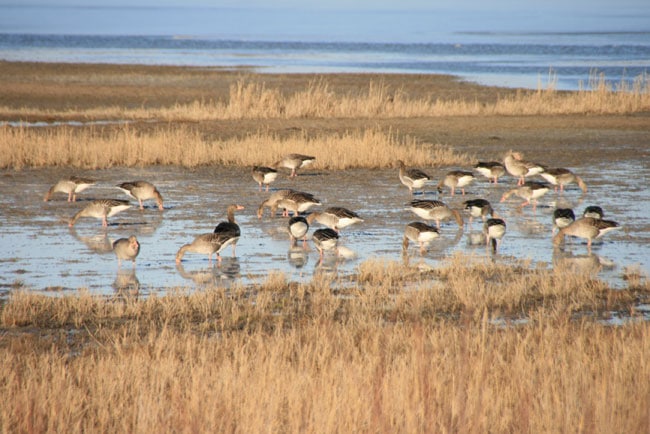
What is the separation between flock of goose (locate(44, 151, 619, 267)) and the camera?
42.1 feet

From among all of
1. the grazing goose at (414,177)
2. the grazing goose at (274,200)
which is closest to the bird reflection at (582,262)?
the grazing goose at (414,177)

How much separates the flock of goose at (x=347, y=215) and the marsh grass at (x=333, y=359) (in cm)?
174

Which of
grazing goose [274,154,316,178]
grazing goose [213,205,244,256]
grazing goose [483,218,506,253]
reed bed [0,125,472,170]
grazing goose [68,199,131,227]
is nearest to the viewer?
grazing goose [213,205,244,256]

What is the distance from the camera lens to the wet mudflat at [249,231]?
1220 centimetres

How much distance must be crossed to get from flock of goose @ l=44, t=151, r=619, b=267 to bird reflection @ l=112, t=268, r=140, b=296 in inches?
8.4

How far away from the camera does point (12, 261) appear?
12719 mm

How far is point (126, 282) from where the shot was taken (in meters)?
11.5

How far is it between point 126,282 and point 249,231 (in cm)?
419

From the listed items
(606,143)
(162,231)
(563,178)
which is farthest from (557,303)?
(606,143)

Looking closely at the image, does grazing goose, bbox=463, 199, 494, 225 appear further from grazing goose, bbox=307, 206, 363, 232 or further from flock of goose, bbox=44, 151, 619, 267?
grazing goose, bbox=307, 206, 363, 232

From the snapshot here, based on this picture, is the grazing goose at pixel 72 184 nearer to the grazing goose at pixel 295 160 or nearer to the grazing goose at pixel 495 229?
the grazing goose at pixel 295 160

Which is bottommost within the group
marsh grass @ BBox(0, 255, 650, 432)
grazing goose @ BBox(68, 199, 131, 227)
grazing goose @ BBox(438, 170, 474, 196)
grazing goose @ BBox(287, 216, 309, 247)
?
marsh grass @ BBox(0, 255, 650, 432)

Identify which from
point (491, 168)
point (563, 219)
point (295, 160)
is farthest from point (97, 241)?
point (491, 168)

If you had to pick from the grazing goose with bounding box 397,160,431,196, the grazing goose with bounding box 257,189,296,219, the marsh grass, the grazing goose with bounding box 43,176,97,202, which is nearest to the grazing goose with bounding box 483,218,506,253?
the marsh grass
